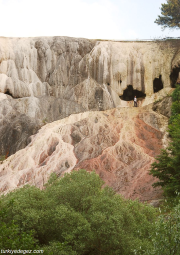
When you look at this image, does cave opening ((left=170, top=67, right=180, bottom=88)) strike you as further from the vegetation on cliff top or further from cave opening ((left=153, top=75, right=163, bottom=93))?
the vegetation on cliff top

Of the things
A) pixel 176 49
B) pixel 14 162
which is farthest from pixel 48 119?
pixel 176 49

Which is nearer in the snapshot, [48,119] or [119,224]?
[119,224]

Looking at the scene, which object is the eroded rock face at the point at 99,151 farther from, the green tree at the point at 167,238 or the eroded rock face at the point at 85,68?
the green tree at the point at 167,238

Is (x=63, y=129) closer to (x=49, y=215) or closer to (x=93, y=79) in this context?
(x=93, y=79)

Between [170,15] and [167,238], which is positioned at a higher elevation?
[170,15]

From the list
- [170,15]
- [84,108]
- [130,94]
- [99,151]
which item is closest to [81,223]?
[99,151]

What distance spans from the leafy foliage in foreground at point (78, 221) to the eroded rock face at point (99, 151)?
10267mm

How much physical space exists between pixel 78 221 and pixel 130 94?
1187 inches

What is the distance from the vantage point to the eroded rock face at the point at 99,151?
26.0 m

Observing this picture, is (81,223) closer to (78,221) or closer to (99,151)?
(78,221)

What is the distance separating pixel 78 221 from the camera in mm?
12992

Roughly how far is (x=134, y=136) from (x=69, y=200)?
17880mm

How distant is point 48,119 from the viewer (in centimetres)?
3584

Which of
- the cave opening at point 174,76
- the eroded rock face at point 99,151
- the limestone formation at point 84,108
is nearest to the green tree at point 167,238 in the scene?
the eroded rock face at point 99,151
